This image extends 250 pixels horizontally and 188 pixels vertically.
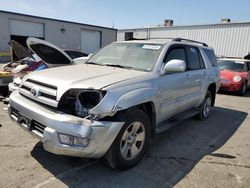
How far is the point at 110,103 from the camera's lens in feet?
9.55

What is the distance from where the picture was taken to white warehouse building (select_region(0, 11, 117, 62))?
22469 millimetres

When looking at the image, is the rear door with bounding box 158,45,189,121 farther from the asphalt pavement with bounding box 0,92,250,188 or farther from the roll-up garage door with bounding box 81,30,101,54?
the roll-up garage door with bounding box 81,30,101,54

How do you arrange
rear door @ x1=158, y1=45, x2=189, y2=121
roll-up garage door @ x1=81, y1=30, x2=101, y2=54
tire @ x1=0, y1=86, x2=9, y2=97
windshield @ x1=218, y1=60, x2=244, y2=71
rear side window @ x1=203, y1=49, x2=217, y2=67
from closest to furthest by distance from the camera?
rear door @ x1=158, y1=45, x2=189, y2=121 → rear side window @ x1=203, y1=49, x2=217, y2=67 → tire @ x1=0, y1=86, x2=9, y2=97 → windshield @ x1=218, y1=60, x2=244, y2=71 → roll-up garage door @ x1=81, y1=30, x2=101, y2=54

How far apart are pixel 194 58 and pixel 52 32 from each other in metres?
23.0

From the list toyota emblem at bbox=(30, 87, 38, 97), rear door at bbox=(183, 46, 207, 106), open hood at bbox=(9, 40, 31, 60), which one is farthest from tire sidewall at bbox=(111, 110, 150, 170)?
open hood at bbox=(9, 40, 31, 60)

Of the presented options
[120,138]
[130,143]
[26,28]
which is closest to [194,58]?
[130,143]

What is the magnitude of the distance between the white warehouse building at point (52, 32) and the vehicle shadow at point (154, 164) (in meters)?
19.8

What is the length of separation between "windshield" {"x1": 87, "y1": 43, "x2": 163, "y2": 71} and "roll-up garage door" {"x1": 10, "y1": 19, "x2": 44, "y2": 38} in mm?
21276

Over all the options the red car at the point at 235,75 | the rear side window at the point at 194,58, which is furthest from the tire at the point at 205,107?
the red car at the point at 235,75

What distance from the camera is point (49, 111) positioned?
3.08 metres

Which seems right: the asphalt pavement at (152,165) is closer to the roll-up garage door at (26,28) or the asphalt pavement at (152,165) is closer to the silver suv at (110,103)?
the silver suv at (110,103)

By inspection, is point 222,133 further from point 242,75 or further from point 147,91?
point 242,75

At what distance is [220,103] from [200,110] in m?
3.21

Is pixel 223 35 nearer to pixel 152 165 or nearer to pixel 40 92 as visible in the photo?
pixel 152 165
